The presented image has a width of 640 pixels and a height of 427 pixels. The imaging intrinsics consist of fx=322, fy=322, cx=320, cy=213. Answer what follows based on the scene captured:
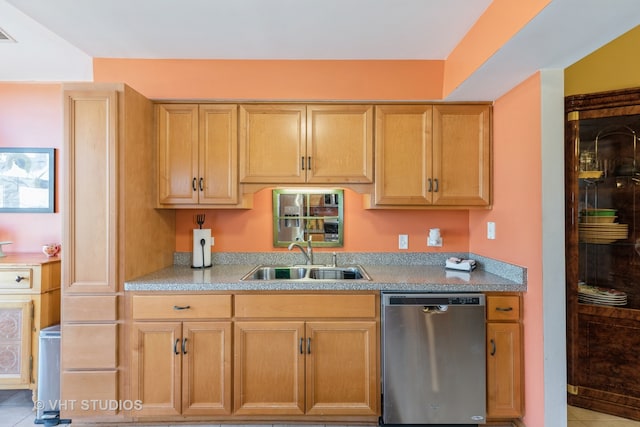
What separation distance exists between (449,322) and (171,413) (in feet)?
6.08

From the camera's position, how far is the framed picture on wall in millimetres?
2777

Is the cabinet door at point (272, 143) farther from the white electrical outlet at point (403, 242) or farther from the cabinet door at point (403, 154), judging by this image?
the white electrical outlet at point (403, 242)

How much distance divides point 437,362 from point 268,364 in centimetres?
106

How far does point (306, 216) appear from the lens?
2.77m

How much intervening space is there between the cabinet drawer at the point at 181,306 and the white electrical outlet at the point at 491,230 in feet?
6.35

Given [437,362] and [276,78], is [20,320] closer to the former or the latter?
[276,78]

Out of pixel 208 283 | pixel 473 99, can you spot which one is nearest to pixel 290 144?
pixel 208 283

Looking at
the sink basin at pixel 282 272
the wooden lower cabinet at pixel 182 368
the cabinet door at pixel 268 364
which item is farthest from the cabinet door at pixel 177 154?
the cabinet door at pixel 268 364

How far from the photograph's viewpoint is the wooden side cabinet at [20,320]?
228 centimetres

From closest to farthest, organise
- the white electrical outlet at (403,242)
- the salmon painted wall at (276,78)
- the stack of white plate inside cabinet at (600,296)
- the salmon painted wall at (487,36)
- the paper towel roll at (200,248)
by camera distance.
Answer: the salmon painted wall at (487,36)
the stack of white plate inside cabinet at (600,296)
the salmon painted wall at (276,78)
the paper towel roll at (200,248)
the white electrical outlet at (403,242)

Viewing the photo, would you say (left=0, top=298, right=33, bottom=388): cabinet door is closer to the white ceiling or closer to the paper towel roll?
the paper towel roll

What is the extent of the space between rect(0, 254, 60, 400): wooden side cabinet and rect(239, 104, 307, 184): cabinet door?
165 centimetres

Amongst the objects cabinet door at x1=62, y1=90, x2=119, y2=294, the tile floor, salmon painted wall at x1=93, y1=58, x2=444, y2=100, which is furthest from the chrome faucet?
the tile floor

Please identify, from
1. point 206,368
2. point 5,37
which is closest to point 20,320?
point 206,368
